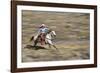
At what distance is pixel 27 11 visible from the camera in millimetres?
1842

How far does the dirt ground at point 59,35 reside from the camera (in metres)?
1.85

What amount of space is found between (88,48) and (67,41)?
238 mm

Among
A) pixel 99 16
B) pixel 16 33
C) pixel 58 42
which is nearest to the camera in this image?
pixel 16 33

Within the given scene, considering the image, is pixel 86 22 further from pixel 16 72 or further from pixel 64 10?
pixel 16 72

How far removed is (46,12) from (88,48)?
0.55 metres

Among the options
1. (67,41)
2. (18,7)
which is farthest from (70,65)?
(18,7)

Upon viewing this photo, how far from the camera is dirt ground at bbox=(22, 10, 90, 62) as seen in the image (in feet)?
6.08

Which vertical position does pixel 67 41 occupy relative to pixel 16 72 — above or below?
above

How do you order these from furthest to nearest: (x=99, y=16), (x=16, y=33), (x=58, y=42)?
1. (x=99, y=16)
2. (x=58, y=42)
3. (x=16, y=33)

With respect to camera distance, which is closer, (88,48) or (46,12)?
(46,12)

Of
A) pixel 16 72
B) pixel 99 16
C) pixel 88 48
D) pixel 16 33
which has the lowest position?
pixel 16 72

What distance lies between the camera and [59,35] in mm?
1958

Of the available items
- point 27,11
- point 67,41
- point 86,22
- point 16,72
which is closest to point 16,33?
point 27,11

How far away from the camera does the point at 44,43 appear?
6.26 feet
